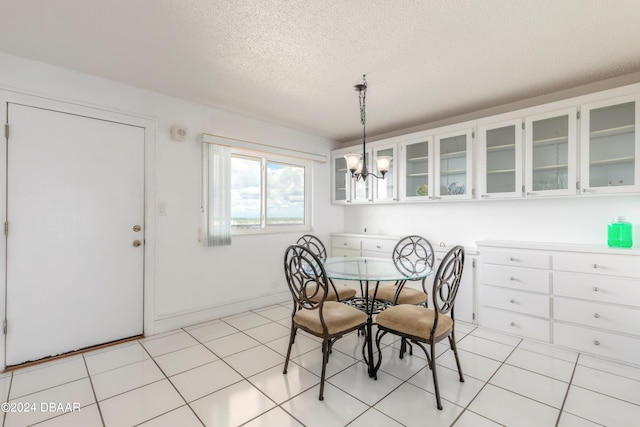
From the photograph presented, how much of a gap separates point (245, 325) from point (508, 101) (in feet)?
12.2

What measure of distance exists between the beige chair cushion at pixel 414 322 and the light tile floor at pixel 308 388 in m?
0.40

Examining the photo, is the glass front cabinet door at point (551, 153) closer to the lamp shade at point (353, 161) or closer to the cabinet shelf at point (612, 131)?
the cabinet shelf at point (612, 131)

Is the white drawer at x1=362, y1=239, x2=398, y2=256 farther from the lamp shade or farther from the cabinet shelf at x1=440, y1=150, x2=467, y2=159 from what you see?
the lamp shade

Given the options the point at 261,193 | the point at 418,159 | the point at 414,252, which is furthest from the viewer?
the point at 261,193

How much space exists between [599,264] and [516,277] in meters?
0.61

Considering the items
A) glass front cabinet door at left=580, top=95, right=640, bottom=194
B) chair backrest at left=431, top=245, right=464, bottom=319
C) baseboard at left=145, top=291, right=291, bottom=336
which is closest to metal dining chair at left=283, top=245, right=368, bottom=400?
chair backrest at left=431, top=245, right=464, bottom=319

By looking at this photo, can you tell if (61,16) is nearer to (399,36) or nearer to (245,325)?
(399,36)

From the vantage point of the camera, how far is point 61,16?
1797 mm

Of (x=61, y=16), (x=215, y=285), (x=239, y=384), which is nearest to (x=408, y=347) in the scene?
(x=239, y=384)

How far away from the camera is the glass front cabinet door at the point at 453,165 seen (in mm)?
3246

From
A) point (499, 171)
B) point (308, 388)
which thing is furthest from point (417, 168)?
point (308, 388)

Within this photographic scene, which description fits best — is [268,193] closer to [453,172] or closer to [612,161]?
[453,172]

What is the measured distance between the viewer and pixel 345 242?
175 inches

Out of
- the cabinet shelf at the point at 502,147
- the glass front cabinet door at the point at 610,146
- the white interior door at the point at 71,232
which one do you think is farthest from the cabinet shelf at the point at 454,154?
the white interior door at the point at 71,232
